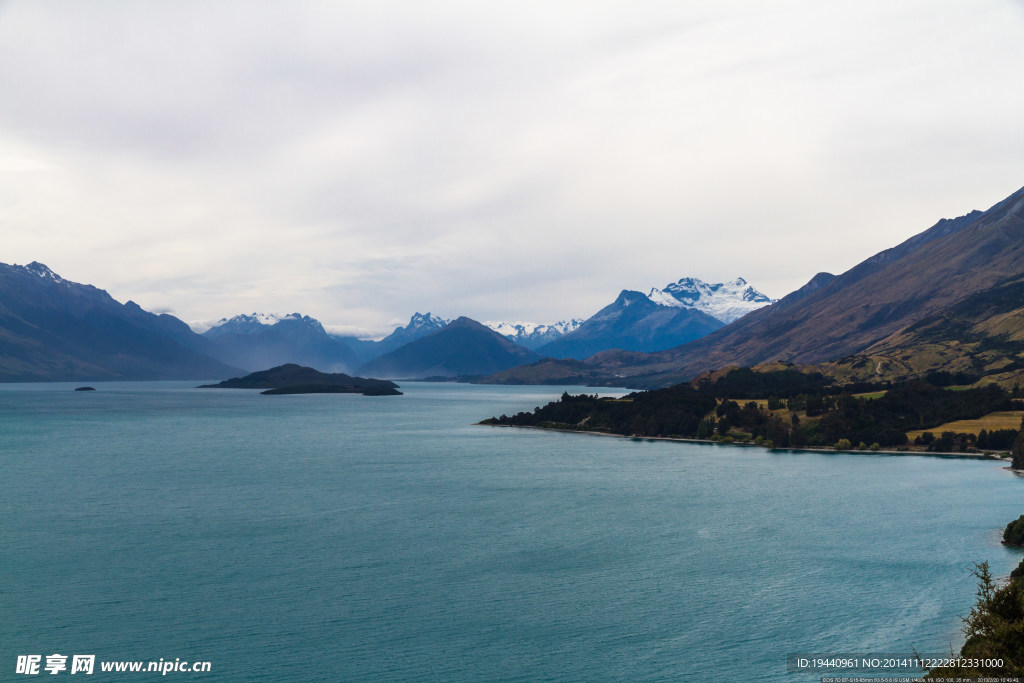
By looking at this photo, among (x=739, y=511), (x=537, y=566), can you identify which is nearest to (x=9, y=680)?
(x=537, y=566)

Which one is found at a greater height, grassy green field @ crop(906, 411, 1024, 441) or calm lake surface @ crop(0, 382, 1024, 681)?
grassy green field @ crop(906, 411, 1024, 441)

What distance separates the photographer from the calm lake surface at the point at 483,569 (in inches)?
2120

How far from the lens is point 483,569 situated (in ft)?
242

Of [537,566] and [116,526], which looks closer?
[537,566]

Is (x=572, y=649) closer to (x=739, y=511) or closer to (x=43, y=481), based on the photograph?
(x=739, y=511)

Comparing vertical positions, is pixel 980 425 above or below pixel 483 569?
above

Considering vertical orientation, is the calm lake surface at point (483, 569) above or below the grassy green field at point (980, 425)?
below

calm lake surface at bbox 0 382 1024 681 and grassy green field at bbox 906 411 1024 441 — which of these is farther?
grassy green field at bbox 906 411 1024 441

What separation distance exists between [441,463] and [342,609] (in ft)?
308

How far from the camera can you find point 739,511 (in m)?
106

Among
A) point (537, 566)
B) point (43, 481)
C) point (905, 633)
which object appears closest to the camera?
point (905, 633)

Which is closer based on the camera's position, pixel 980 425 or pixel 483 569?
pixel 483 569

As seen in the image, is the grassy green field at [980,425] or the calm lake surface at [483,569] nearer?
the calm lake surface at [483,569]

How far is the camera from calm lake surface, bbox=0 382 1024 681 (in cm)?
5384
